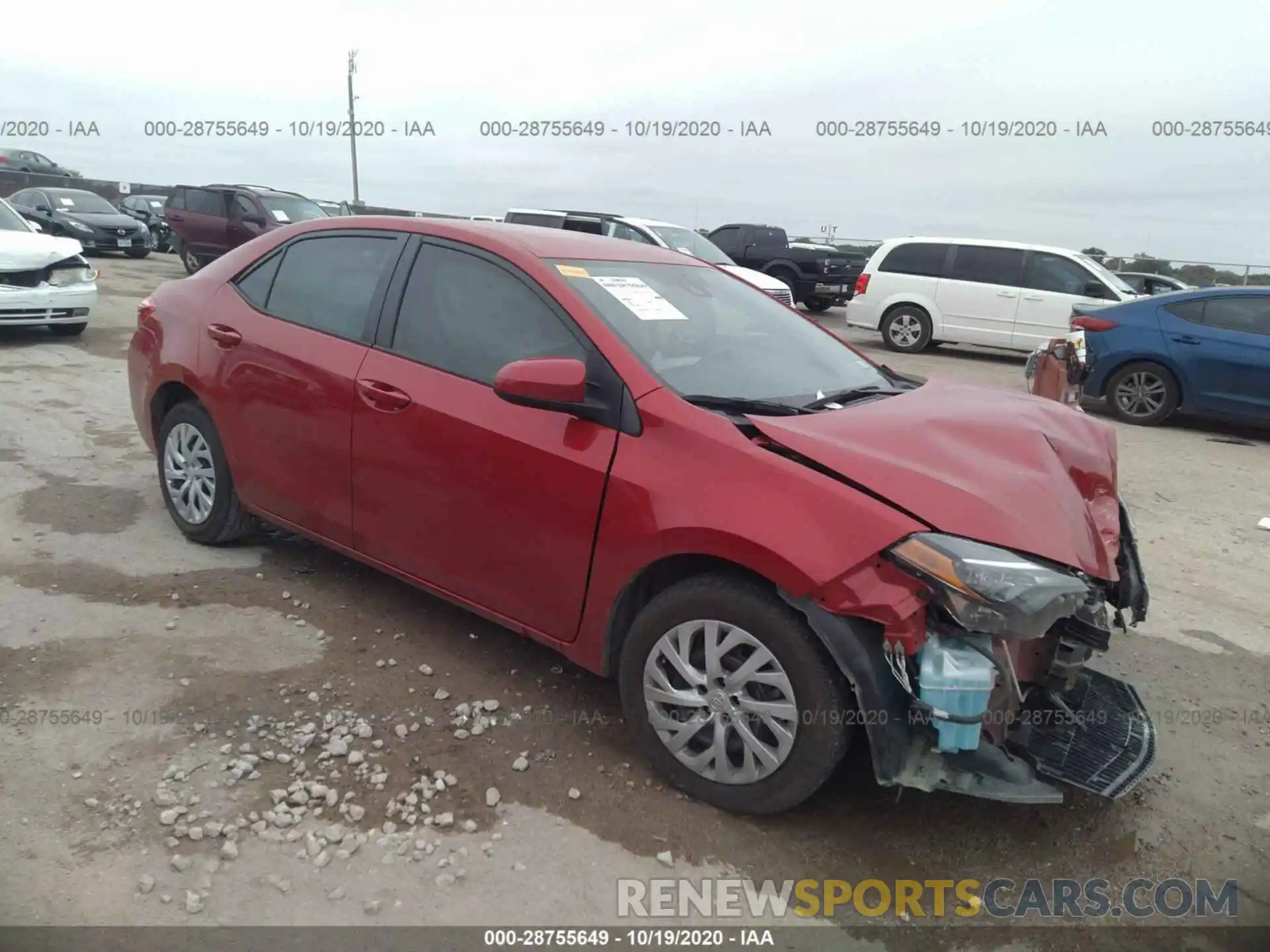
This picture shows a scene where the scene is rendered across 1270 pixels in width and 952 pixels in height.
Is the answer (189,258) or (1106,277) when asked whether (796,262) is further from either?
(189,258)

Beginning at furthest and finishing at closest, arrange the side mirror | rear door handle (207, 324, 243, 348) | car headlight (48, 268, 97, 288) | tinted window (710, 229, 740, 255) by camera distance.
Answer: tinted window (710, 229, 740, 255)
car headlight (48, 268, 97, 288)
rear door handle (207, 324, 243, 348)
the side mirror

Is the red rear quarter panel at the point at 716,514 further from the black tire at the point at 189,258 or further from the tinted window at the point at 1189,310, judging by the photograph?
the black tire at the point at 189,258

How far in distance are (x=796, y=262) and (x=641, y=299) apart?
1516cm

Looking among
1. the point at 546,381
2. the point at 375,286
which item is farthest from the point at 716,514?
the point at 375,286

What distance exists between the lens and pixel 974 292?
1372 centimetres

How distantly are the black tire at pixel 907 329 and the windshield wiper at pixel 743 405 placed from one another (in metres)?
11.8

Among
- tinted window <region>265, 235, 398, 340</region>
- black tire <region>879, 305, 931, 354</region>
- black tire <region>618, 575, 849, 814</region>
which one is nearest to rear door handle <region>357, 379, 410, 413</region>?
tinted window <region>265, 235, 398, 340</region>

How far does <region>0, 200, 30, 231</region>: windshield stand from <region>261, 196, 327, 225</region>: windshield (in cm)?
666

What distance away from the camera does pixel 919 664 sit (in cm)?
245

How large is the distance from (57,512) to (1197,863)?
5.31 m

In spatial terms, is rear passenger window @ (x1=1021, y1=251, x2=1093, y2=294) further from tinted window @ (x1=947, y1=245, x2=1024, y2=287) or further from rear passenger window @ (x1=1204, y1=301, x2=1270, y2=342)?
rear passenger window @ (x1=1204, y1=301, x2=1270, y2=342)

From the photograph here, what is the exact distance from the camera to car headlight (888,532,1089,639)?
2.36 m

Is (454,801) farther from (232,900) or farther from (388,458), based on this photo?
(388,458)

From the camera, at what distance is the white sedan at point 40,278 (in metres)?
9.30
